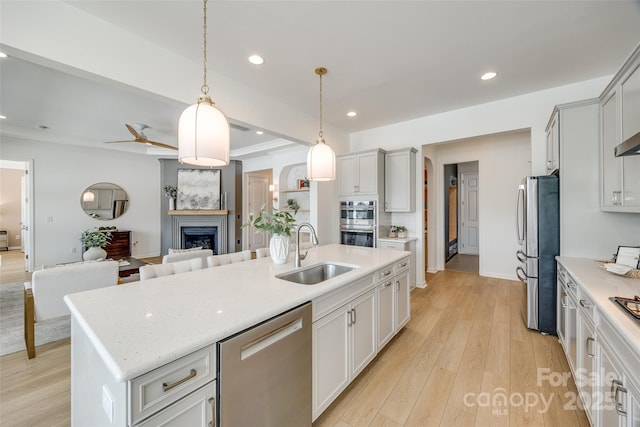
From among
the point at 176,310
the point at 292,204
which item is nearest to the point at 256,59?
the point at 176,310

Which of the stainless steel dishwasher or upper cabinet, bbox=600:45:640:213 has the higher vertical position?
upper cabinet, bbox=600:45:640:213

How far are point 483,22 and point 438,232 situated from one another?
13.2ft

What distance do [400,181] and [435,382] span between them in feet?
9.81

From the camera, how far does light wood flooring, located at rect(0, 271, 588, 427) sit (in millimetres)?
1669

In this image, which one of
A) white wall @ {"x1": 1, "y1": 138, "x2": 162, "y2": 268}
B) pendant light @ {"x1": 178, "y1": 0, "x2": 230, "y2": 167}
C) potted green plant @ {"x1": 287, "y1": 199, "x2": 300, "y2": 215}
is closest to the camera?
pendant light @ {"x1": 178, "y1": 0, "x2": 230, "y2": 167}

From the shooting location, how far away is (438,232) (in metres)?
5.34

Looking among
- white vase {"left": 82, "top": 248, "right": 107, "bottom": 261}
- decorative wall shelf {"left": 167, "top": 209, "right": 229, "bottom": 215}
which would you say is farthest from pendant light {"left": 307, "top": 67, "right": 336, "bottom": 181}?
decorative wall shelf {"left": 167, "top": 209, "right": 229, "bottom": 215}

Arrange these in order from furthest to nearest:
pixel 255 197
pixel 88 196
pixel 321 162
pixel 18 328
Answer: pixel 255 197 < pixel 88 196 < pixel 18 328 < pixel 321 162

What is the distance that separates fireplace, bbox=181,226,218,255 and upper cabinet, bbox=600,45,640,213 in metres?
7.20

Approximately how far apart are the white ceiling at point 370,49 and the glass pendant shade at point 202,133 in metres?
0.99

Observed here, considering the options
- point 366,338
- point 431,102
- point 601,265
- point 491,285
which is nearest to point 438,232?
point 491,285

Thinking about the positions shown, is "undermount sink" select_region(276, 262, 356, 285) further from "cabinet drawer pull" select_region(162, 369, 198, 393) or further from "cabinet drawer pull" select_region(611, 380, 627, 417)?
"cabinet drawer pull" select_region(611, 380, 627, 417)

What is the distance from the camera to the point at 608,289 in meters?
1.56

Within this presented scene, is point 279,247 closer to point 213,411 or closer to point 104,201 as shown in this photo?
point 213,411
